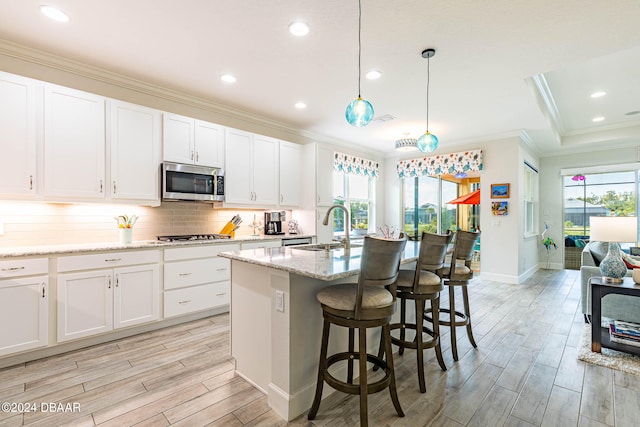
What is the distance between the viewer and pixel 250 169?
4.36 meters

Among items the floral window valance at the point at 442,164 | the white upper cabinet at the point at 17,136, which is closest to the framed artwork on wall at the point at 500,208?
the floral window valance at the point at 442,164

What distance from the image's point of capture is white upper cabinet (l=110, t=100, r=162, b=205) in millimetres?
3158

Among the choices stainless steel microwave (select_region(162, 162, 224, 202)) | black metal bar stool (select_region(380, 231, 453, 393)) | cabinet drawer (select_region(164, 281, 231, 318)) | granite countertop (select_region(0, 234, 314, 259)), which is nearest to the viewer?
black metal bar stool (select_region(380, 231, 453, 393))

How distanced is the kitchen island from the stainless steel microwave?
5.89 feet

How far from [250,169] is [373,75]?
7.02 ft

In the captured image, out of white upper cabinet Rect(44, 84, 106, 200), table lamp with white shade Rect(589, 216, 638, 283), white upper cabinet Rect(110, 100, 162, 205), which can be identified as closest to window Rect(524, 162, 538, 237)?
table lamp with white shade Rect(589, 216, 638, 283)

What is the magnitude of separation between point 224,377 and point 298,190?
3.26m

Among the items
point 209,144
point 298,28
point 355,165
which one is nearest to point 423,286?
point 298,28

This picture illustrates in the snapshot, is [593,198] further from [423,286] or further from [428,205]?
[423,286]

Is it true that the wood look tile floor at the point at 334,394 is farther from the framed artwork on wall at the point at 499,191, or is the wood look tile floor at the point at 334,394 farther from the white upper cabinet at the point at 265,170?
the framed artwork on wall at the point at 499,191

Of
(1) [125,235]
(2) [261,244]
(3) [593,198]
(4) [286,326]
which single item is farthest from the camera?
(3) [593,198]

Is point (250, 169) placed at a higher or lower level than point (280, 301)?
higher

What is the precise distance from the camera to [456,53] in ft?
9.29

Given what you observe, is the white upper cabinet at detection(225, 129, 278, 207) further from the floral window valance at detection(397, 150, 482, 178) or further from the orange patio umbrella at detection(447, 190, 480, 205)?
the orange patio umbrella at detection(447, 190, 480, 205)
